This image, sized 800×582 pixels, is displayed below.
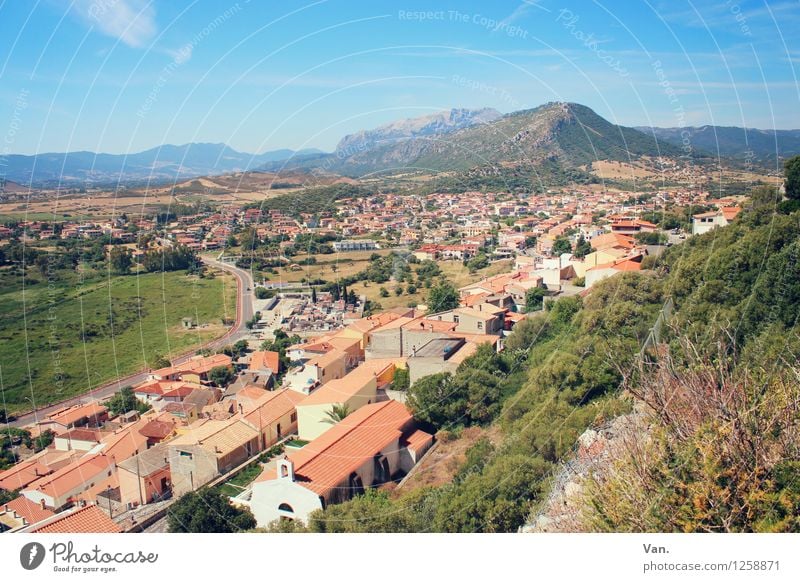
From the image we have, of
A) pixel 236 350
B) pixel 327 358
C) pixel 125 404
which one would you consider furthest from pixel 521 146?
pixel 125 404

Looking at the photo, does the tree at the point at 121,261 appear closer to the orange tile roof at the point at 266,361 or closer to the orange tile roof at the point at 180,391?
the orange tile roof at the point at 266,361

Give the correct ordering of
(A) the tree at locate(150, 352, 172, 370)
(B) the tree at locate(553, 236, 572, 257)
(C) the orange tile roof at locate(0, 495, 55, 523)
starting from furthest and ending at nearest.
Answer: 1. (B) the tree at locate(553, 236, 572, 257)
2. (A) the tree at locate(150, 352, 172, 370)
3. (C) the orange tile roof at locate(0, 495, 55, 523)

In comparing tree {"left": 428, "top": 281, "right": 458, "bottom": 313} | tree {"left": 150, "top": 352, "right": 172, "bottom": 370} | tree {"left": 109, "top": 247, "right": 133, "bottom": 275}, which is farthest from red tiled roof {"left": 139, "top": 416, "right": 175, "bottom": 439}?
tree {"left": 109, "top": 247, "right": 133, "bottom": 275}

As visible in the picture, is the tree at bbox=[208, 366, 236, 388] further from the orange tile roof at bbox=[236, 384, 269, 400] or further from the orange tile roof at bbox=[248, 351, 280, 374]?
the orange tile roof at bbox=[236, 384, 269, 400]

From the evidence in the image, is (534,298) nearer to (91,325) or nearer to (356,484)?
(356,484)

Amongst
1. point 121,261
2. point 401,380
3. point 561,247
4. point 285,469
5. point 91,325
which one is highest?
point 561,247

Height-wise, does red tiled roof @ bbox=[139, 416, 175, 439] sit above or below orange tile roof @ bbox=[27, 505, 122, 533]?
below
